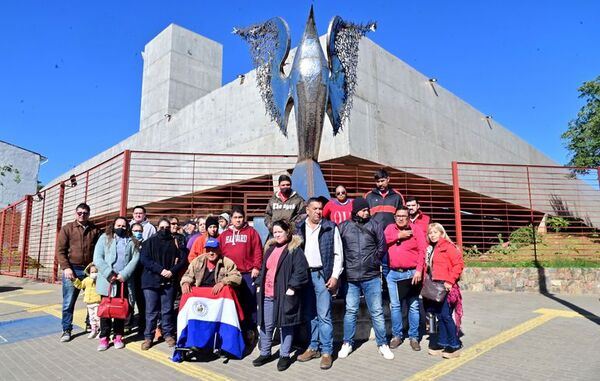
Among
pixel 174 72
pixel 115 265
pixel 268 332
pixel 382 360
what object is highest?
pixel 174 72

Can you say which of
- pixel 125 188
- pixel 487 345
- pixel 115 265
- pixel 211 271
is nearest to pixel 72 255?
pixel 115 265

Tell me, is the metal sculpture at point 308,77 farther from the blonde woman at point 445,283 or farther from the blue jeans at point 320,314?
the blonde woman at point 445,283

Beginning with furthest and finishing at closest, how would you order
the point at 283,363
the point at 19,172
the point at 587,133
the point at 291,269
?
the point at 19,172
the point at 587,133
the point at 291,269
the point at 283,363

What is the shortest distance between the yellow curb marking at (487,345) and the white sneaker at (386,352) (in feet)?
1.49

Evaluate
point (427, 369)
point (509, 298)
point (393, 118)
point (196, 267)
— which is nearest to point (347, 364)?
point (427, 369)

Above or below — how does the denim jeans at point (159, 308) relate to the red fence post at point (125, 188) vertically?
below

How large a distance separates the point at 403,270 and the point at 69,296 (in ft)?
14.1

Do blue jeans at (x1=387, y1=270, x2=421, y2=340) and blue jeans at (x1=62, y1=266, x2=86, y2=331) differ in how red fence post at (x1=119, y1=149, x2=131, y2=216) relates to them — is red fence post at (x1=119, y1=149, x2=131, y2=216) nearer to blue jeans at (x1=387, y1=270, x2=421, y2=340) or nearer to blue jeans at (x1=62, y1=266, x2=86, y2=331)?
blue jeans at (x1=62, y1=266, x2=86, y2=331)

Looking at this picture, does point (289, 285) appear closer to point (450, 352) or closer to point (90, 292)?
point (450, 352)

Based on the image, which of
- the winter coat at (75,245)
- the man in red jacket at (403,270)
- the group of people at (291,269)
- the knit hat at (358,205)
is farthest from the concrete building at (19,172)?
the man in red jacket at (403,270)

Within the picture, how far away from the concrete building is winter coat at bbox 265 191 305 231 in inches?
1267

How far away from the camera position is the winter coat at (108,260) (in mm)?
5250

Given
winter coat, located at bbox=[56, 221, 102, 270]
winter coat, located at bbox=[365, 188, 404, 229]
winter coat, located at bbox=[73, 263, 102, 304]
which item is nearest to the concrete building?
winter coat, located at bbox=[56, 221, 102, 270]

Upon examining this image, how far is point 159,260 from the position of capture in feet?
17.2
